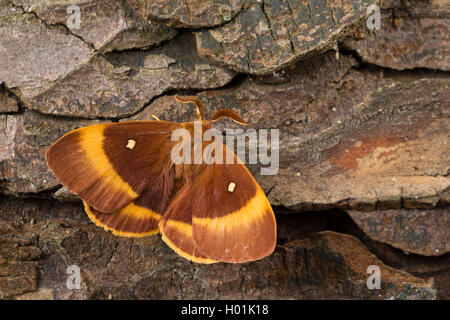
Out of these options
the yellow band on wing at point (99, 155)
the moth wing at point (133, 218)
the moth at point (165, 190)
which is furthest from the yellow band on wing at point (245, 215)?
the yellow band on wing at point (99, 155)

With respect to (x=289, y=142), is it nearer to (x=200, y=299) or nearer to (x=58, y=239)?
(x=200, y=299)

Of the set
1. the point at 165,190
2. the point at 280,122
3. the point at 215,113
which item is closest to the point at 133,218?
the point at 165,190

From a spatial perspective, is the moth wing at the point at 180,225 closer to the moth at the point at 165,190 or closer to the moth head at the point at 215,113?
the moth at the point at 165,190

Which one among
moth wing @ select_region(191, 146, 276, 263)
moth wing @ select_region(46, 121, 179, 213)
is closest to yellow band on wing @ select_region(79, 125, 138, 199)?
moth wing @ select_region(46, 121, 179, 213)

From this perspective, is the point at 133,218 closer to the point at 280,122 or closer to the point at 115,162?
the point at 115,162

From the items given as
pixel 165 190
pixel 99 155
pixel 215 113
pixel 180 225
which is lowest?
pixel 180 225

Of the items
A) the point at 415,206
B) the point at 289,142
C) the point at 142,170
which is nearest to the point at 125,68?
the point at 142,170
